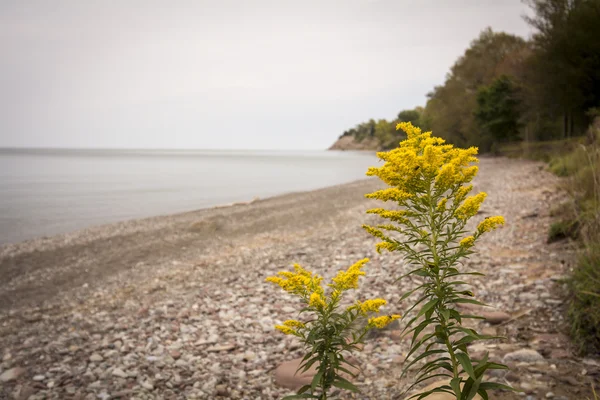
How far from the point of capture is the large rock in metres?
4.26

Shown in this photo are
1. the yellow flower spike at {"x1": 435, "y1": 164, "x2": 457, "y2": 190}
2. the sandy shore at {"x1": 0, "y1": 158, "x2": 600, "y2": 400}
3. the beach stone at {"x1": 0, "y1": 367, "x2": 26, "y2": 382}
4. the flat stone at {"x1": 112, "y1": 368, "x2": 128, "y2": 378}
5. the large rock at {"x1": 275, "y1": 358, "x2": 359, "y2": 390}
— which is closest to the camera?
the yellow flower spike at {"x1": 435, "y1": 164, "x2": 457, "y2": 190}

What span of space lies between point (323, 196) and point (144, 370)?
19.3 m

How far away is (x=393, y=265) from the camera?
792 centimetres

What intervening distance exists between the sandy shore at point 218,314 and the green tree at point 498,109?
1176 inches

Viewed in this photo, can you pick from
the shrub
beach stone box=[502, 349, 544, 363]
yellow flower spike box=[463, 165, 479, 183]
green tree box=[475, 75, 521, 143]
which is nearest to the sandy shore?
beach stone box=[502, 349, 544, 363]

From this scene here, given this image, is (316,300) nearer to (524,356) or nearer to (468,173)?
(468,173)

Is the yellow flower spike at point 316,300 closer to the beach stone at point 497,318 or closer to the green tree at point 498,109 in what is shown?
the beach stone at point 497,318

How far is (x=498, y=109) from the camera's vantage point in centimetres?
3956

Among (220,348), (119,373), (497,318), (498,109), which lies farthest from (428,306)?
(498,109)

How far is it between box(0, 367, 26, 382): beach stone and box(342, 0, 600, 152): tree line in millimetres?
26971

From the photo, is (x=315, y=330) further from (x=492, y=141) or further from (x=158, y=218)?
(x=492, y=141)

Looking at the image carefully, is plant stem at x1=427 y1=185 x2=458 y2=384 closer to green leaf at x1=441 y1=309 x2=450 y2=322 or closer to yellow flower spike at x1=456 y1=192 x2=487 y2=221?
green leaf at x1=441 y1=309 x2=450 y2=322

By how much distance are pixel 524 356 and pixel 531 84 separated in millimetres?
31632

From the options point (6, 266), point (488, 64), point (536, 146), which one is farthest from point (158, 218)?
point (488, 64)
